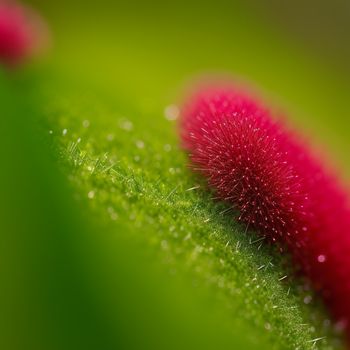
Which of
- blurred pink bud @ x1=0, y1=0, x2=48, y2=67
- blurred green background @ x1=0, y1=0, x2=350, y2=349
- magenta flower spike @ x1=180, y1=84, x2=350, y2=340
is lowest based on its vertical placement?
blurred pink bud @ x1=0, y1=0, x2=48, y2=67

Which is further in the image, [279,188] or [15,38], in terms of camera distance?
[15,38]

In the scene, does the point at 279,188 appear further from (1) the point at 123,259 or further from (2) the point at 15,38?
(2) the point at 15,38

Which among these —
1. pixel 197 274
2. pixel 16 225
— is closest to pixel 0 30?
pixel 16 225

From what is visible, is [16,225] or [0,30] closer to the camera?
[16,225]

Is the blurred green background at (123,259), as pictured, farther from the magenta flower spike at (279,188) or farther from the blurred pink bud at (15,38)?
the blurred pink bud at (15,38)

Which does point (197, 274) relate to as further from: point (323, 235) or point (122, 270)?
point (323, 235)

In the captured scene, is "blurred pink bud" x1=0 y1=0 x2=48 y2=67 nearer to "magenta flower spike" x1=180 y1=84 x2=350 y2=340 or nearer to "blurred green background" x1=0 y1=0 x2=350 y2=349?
"blurred green background" x1=0 y1=0 x2=350 y2=349

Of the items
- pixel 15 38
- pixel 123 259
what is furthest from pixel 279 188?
pixel 15 38

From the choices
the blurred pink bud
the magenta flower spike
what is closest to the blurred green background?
the magenta flower spike
